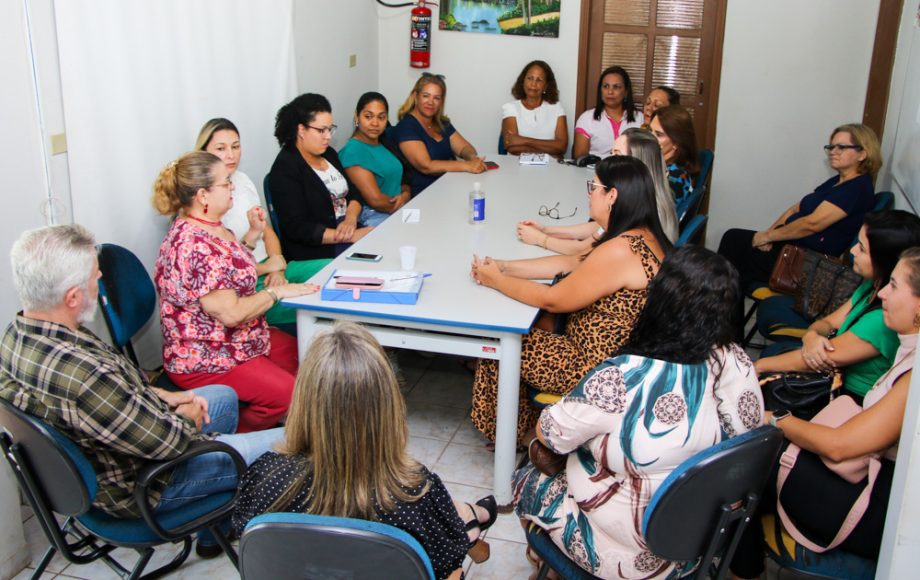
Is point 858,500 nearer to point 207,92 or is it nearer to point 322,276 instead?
point 322,276

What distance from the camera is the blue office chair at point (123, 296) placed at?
259 cm

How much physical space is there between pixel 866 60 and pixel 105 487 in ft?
17.0

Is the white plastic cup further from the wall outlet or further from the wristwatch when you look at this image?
the wristwatch

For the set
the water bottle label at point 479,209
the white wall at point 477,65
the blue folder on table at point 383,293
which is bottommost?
the blue folder on table at point 383,293

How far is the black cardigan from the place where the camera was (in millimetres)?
3604

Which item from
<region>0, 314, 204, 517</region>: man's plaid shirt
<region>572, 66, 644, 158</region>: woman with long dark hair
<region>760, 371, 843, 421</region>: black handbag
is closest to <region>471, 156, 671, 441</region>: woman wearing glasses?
<region>760, 371, 843, 421</region>: black handbag

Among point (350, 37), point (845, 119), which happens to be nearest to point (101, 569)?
point (350, 37)

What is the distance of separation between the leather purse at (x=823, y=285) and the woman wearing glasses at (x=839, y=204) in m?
0.49

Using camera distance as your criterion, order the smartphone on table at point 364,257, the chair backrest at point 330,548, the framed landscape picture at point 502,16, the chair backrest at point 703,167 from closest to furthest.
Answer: the chair backrest at point 330,548, the smartphone on table at point 364,257, the chair backrest at point 703,167, the framed landscape picture at point 502,16

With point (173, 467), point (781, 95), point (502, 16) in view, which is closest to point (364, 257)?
point (173, 467)

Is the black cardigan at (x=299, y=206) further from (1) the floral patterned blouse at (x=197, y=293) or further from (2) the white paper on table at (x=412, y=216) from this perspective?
(1) the floral patterned blouse at (x=197, y=293)

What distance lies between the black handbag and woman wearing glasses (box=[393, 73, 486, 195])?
265cm

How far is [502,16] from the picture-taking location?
5.81m

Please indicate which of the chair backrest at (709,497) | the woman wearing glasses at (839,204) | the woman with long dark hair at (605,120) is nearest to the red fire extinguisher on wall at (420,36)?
the woman with long dark hair at (605,120)
